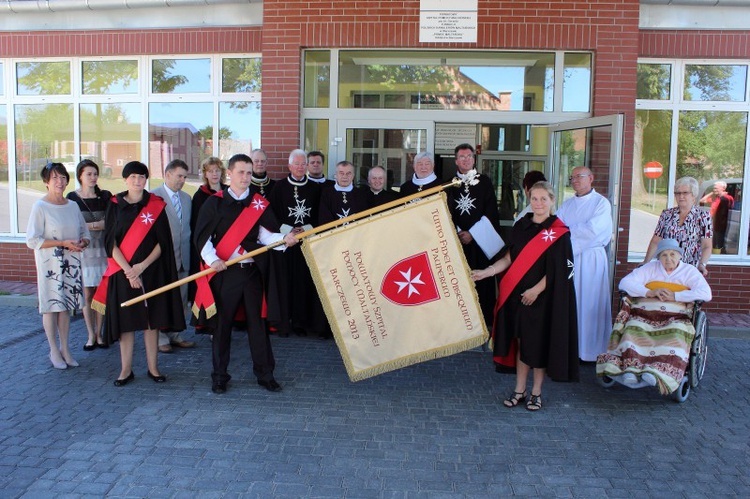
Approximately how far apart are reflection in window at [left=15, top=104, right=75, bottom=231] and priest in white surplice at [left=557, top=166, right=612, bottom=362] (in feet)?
23.6

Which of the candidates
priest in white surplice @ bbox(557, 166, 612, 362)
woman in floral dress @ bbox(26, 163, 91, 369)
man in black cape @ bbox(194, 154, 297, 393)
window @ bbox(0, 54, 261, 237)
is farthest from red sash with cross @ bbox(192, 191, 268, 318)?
window @ bbox(0, 54, 261, 237)

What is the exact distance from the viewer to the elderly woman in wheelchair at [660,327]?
191 inches

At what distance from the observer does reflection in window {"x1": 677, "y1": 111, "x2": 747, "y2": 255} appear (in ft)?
26.3

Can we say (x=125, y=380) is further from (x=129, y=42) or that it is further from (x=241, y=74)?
(x=129, y=42)

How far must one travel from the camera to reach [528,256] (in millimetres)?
4676

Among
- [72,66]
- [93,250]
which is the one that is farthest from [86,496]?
[72,66]

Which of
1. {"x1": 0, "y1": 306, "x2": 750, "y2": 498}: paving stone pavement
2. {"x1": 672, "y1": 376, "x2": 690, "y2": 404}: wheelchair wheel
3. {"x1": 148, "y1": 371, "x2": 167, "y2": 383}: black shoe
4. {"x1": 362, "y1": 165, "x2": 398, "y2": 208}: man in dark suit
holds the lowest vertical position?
{"x1": 0, "y1": 306, "x2": 750, "y2": 498}: paving stone pavement

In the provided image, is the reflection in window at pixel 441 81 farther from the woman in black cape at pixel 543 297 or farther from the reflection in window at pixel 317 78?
the woman in black cape at pixel 543 297

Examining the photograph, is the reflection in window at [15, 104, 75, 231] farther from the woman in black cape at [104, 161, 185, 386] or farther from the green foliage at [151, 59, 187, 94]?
the woman in black cape at [104, 161, 185, 386]

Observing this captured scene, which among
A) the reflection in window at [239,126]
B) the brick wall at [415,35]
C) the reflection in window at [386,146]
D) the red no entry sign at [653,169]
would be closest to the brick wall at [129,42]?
the reflection in window at [239,126]

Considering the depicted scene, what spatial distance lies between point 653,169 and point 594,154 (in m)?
1.85

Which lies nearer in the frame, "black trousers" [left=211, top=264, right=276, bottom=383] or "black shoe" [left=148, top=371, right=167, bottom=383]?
"black trousers" [left=211, top=264, right=276, bottom=383]

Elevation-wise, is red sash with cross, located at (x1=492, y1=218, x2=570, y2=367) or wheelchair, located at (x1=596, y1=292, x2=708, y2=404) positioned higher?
red sash with cross, located at (x1=492, y1=218, x2=570, y2=367)

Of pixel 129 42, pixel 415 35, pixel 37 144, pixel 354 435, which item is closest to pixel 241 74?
pixel 129 42
